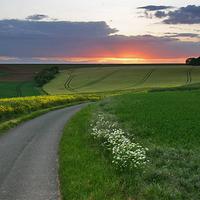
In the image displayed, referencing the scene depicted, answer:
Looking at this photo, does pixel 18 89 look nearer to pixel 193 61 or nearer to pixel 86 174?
pixel 86 174

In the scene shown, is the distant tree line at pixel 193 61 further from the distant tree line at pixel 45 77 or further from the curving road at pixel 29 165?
the curving road at pixel 29 165

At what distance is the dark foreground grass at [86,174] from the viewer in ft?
41.5

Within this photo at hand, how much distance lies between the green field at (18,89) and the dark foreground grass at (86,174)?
72.7 m

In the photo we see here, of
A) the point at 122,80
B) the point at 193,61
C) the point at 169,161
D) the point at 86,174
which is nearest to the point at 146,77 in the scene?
the point at 122,80

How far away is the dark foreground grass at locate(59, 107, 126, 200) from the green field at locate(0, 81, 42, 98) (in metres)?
72.7

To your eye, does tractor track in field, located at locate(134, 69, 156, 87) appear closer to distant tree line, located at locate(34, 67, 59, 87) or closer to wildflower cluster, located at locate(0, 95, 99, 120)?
distant tree line, located at locate(34, 67, 59, 87)

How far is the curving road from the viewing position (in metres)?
13.4

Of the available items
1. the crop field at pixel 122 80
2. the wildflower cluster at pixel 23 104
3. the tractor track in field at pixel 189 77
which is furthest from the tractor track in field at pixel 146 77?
the wildflower cluster at pixel 23 104

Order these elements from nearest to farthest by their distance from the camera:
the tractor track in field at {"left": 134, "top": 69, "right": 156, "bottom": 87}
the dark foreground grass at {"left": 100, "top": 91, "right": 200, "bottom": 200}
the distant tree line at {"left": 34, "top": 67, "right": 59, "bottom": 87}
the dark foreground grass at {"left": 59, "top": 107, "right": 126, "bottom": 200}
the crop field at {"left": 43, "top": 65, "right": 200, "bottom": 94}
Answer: the dark foreground grass at {"left": 100, "top": 91, "right": 200, "bottom": 200} < the dark foreground grass at {"left": 59, "top": 107, "right": 126, "bottom": 200} < the crop field at {"left": 43, "top": 65, "right": 200, "bottom": 94} < the tractor track in field at {"left": 134, "top": 69, "right": 156, "bottom": 87} < the distant tree line at {"left": 34, "top": 67, "right": 59, "bottom": 87}

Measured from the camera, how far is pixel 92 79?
417 feet

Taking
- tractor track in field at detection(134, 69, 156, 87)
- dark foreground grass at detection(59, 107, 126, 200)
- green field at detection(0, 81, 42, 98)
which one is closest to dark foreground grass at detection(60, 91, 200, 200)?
dark foreground grass at detection(59, 107, 126, 200)

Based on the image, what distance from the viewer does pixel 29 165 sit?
56.5 feet

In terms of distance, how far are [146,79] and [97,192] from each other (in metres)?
108

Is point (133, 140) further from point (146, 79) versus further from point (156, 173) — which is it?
point (146, 79)
